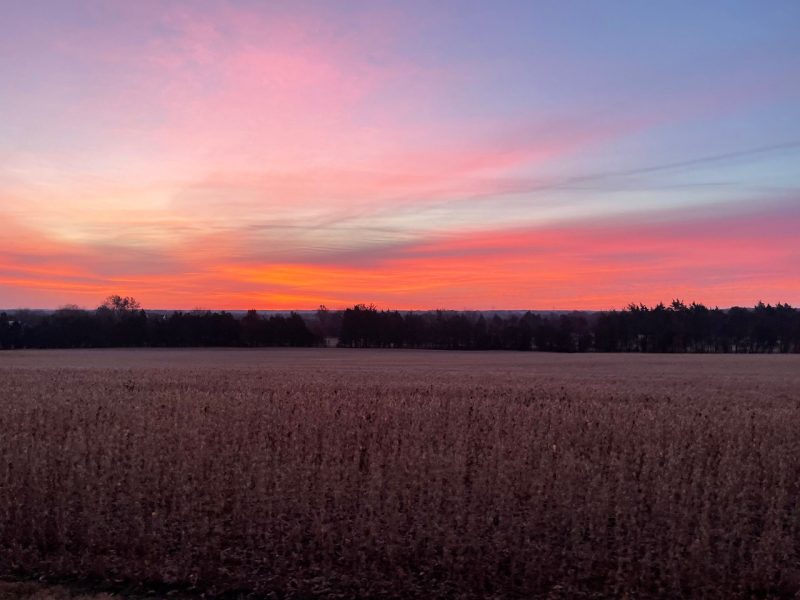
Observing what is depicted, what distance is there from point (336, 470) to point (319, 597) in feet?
9.12

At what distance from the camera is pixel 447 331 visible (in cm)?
10012

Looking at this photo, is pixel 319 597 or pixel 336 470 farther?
pixel 336 470

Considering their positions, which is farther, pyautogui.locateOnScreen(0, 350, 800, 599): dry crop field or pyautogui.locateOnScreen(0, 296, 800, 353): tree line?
pyautogui.locateOnScreen(0, 296, 800, 353): tree line

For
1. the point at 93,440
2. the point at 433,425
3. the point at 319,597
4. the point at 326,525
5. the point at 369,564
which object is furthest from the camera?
the point at 433,425

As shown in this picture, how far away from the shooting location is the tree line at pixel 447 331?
310ft

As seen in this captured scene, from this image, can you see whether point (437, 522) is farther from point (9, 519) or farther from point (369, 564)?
point (9, 519)

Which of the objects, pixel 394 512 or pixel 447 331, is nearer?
pixel 394 512

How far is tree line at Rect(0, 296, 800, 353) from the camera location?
94.4 metres

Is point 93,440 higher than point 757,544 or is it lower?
higher

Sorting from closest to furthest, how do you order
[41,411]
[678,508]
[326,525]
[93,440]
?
[326,525]
[678,508]
[93,440]
[41,411]

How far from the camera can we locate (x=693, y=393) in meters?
26.2

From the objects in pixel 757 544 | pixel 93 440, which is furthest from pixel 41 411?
pixel 757 544

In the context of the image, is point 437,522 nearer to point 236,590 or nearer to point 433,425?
point 236,590

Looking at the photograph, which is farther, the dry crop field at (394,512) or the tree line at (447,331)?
the tree line at (447,331)
